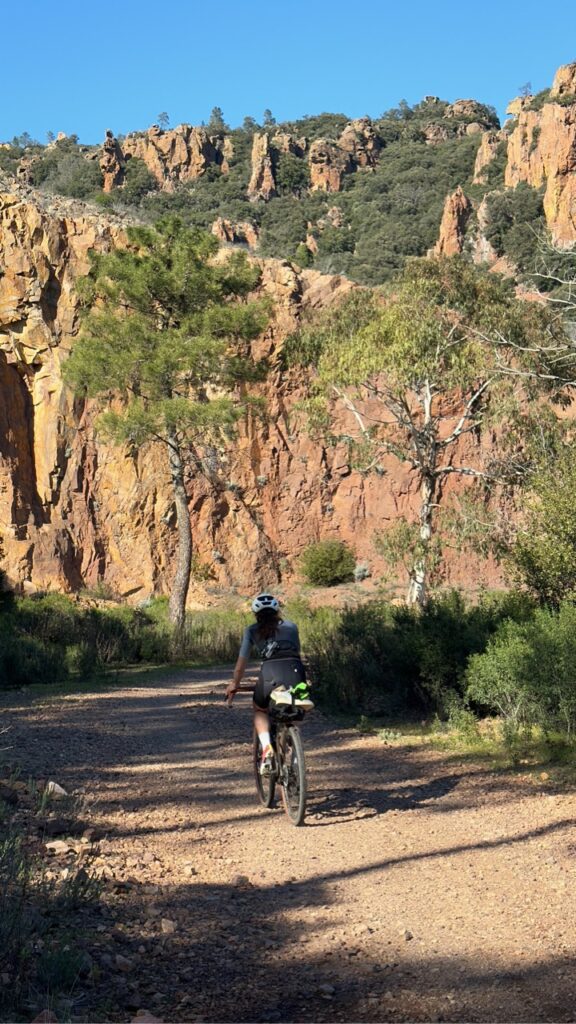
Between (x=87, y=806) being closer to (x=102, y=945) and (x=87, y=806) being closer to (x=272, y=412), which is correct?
(x=102, y=945)

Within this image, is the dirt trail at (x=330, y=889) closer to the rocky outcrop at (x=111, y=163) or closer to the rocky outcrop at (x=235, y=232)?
the rocky outcrop at (x=235, y=232)

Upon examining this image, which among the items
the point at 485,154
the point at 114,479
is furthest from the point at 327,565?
the point at 485,154

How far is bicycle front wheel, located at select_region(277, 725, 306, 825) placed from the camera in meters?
6.63

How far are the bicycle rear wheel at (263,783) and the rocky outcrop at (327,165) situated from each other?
247 ft

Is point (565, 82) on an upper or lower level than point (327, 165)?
upper

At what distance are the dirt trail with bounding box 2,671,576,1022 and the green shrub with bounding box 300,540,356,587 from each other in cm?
2109

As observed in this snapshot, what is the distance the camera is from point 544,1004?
12.2ft

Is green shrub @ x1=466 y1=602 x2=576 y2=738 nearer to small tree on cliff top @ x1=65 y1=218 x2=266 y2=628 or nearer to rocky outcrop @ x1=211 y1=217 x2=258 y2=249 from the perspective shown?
small tree on cliff top @ x1=65 y1=218 x2=266 y2=628

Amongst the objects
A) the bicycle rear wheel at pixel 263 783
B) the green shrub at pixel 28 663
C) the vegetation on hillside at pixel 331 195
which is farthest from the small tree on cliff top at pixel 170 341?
the vegetation on hillside at pixel 331 195

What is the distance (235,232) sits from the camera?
53.8 meters

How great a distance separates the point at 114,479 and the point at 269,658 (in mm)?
24714

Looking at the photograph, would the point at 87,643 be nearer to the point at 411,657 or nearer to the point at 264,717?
the point at 411,657

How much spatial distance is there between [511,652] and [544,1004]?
595 centimetres

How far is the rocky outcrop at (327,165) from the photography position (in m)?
79.5
